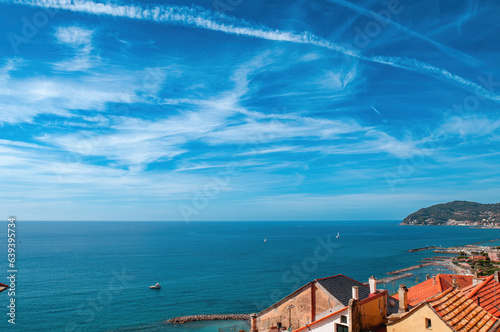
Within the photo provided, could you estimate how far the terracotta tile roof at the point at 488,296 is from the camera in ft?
46.6

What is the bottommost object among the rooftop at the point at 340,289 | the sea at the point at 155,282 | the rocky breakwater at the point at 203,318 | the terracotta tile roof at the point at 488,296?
the rocky breakwater at the point at 203,318

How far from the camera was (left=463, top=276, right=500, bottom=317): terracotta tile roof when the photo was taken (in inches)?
559

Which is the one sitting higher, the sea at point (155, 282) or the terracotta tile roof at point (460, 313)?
the terracotta tile roof at point (460, 313)

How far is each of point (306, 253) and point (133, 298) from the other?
8771cm

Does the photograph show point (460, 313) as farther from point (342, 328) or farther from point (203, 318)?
point (203, 318)

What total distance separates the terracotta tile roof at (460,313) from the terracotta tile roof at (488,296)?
197cm

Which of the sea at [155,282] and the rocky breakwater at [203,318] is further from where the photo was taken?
the rocky breakwater at [203,318]

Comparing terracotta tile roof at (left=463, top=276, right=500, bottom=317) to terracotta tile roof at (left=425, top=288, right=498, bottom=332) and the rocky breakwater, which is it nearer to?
terracotta tile roof at (left=425, top=288, right=498, bottom=332)

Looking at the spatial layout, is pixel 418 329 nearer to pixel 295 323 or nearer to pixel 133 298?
pixel 295 323

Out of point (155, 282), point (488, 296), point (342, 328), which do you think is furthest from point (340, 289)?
point (155, 282)

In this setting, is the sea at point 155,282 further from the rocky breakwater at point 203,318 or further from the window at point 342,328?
the window at point 342,328

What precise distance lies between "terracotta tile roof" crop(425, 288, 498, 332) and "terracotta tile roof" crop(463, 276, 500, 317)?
1.97 m

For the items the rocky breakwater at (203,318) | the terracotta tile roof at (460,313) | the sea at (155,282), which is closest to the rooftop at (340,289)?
the terracotta tile roof at (460,313)

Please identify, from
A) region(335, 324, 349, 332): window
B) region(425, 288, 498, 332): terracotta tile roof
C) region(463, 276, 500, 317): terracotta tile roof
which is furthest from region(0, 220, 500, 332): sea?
region(425, 288, 498, 332): terracotta tile roof
